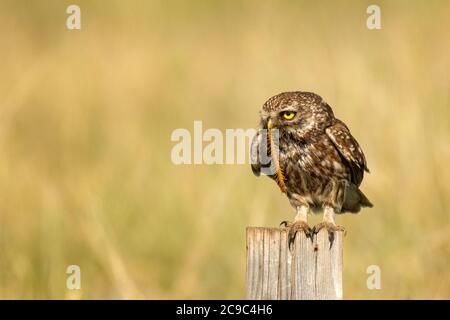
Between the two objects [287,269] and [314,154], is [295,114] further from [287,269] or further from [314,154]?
[287,269]

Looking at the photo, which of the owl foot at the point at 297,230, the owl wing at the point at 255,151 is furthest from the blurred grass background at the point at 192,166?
the owl foot at the point at 297,230

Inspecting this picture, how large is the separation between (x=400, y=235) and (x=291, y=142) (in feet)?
8.54

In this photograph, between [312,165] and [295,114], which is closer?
[295,114]

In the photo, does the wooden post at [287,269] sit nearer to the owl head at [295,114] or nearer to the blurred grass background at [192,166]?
the owl head at [295,114]

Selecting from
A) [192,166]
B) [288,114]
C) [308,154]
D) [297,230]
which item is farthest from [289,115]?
[192,166]

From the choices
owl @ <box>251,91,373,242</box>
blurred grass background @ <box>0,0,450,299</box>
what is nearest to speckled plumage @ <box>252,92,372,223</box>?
owl @ <box>251,91,373,242</box>

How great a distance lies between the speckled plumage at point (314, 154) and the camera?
26.8 feet

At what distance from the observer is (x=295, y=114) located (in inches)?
319

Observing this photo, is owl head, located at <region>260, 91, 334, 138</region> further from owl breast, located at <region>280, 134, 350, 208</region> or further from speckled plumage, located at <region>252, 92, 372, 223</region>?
owl breast, located at <region>280, 134, 350, 208</region>

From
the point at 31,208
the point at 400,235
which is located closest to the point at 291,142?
the point at 400,235

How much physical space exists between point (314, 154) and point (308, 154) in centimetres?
5

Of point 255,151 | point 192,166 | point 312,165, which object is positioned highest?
point 192,166

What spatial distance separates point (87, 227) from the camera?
34.3 feet
